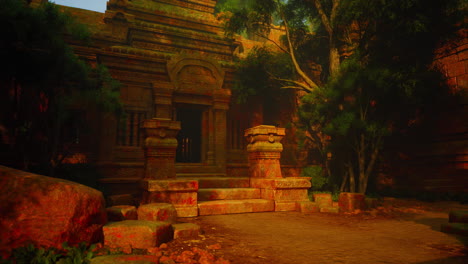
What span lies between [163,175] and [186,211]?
0.93 m

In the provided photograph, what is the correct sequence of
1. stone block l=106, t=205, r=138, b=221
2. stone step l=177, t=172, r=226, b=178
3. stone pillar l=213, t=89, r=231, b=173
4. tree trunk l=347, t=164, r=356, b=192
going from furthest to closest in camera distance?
stone pillar l=213, t=89, r=231, b=173 < stone step l=177, t=172, r=226, b=178 < tree trunk l=347, t=164, r=356, b=192 < stone block l=106, t=205, r=138, b=221

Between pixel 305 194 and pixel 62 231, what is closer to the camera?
pixel 62 231

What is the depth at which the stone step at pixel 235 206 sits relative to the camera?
5.68 metres

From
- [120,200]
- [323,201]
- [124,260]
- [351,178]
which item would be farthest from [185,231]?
[351,178]

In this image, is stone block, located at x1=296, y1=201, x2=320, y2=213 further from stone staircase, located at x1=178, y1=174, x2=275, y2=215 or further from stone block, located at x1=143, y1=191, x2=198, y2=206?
stone block, located at x1=143, y1=191, x2=198, y2=206

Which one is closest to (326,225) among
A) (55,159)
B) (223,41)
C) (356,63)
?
(356,63)

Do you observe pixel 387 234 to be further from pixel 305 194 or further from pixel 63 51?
pixel 63 51

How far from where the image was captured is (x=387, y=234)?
4086 millimetres

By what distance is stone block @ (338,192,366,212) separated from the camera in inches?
241

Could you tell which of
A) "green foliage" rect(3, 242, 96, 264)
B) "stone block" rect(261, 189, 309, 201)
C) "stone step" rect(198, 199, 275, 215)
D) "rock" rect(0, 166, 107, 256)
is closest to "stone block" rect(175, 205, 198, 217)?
"stone step" rect(198, 199, 275, 215)

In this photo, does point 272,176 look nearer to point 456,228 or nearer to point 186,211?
point 186,211

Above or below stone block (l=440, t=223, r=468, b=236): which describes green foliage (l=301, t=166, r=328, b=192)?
above

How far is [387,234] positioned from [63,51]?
286 inches

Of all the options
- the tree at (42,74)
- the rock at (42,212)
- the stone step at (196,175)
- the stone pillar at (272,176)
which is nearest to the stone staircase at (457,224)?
the stone pillar at (272,176)
